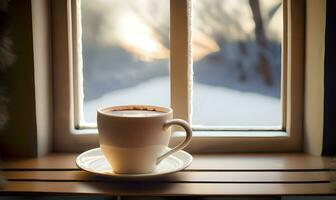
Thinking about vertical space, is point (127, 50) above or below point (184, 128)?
above

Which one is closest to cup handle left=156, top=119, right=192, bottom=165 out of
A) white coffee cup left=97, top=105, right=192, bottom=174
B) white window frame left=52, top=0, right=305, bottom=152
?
white coffee cup left=97, top=105, right=192, bottom=174

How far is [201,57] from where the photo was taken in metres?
1.13

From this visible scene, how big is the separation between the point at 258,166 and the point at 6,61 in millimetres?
508

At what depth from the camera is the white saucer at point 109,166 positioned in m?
0.92

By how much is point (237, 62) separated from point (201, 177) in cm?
28

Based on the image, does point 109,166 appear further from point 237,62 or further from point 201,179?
point 237,62

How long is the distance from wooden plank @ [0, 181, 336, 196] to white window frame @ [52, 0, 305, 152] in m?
0.19

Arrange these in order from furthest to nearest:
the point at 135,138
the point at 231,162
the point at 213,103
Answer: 1. the point at 213,103
2. the point at 231,162
3. the point at 135,138

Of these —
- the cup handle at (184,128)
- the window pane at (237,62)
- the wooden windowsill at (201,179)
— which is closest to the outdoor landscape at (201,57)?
the window pane at (237,62)

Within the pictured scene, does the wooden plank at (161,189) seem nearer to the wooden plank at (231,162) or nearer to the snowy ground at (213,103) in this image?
the wooden plank at (231,162)

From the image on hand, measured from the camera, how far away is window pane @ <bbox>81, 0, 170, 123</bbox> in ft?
3.70

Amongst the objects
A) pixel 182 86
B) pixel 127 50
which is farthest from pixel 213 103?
pixel 127 50

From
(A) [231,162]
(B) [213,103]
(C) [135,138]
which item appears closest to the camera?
(C) [135,138]

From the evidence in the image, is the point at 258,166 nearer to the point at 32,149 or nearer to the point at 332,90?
the point at 332,90
